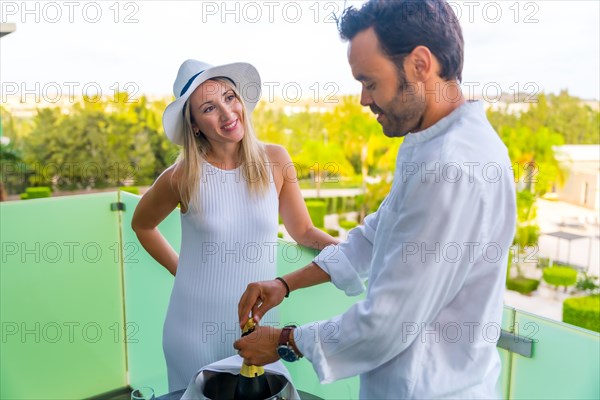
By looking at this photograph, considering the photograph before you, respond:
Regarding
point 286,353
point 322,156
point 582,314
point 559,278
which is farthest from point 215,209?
point 322,156

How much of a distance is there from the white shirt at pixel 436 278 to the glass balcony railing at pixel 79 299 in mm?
1603

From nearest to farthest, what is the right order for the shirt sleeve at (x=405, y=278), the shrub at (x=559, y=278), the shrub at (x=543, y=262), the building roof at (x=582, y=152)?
the shirt sleeve at (x=405, y=278) → the shrub at (x=559, y=278) → the shrub at (x=543, y=262) → the building roof at (x=582, y=152)

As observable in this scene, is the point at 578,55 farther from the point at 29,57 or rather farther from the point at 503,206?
the point at 503,206

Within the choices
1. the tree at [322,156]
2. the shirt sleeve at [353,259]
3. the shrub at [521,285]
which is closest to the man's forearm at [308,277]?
the shirt sleeve at [353,259]

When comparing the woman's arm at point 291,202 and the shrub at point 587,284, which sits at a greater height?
the woman's arm at point 291,202

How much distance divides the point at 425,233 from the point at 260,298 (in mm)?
421

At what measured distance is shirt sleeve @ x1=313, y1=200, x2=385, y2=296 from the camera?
102cm

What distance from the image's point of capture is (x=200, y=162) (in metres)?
1.45

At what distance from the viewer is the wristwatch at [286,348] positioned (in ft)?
2.65

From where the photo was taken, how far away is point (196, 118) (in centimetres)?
145

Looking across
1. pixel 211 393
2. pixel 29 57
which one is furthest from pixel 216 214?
A: pixel 29 57

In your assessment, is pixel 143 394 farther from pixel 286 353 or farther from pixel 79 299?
pixel 79 299

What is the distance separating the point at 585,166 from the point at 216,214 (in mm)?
23900

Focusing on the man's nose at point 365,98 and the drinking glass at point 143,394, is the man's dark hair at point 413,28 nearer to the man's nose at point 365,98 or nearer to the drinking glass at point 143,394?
the man's nose at point 365,98
